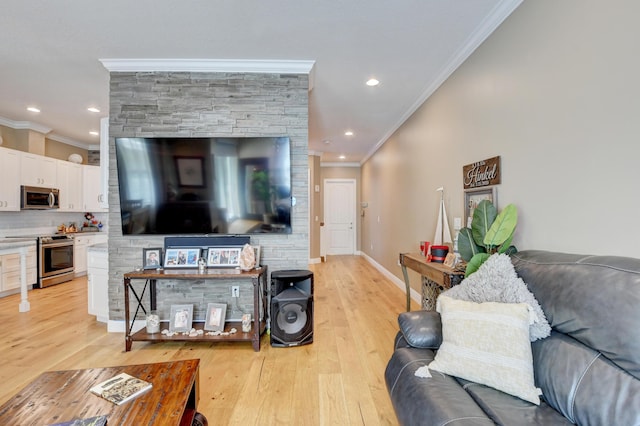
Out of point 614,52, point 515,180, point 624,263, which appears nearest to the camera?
point 624,263

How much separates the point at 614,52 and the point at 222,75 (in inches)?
114

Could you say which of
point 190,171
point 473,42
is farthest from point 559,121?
point 190,171

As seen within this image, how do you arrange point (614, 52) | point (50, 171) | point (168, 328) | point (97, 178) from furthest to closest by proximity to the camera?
point (97, 178) < point (50, 171) < point (168, 328) < point (614, 52)

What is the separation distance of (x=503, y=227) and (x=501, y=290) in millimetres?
575

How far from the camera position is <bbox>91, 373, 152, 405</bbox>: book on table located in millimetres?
1236

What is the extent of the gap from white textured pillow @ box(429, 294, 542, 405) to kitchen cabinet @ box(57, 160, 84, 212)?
6630mm

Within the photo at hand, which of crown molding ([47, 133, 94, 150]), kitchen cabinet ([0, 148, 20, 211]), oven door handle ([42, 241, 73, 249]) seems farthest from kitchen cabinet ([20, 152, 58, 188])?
oven door handle ([42, 241, 73, 249])

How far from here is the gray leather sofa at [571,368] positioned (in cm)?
102

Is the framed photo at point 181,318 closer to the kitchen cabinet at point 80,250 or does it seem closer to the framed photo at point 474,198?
the framed photo at point 474,198

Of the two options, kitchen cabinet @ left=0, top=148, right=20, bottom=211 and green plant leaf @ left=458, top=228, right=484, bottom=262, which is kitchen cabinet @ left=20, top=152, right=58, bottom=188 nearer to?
kitchen cabinet @ left=0, top=148, right=20, bottom=211

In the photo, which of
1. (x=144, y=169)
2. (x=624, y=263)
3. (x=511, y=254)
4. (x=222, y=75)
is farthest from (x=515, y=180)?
(x=144, y=169)

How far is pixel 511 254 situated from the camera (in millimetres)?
1812

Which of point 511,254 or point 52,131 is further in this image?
point 52,131

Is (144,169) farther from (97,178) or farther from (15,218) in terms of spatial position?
(97,178)
